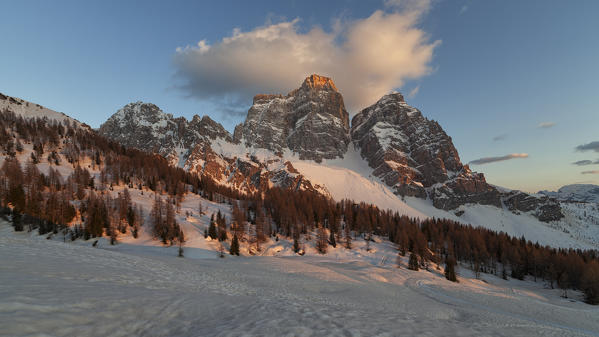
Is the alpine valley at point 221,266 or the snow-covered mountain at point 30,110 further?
the snow-covered mountain at point 30,110

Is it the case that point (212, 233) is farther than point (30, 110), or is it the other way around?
point (30, 110)

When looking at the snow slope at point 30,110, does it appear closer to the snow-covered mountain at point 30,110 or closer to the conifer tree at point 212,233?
the snow-covered mountain at point 30,110

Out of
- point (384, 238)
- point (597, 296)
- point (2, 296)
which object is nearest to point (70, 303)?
point (2, 296)

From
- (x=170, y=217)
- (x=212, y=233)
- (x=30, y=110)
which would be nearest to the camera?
(x=170, y=217)

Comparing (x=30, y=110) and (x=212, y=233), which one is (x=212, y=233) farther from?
(x=30, y=110)

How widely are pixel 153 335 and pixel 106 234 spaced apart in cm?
7137

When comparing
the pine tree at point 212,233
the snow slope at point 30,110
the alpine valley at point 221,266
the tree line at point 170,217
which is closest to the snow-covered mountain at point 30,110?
the snow slope at point 30,110

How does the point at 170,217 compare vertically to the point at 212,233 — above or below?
above

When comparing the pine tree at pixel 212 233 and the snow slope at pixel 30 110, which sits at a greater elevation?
the snow slope at pixel 30 110

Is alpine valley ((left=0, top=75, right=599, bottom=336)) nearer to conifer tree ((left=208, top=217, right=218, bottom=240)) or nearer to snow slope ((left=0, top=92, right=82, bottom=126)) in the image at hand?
conifer tree ((left=208, top=217, right=218, bottom=240))

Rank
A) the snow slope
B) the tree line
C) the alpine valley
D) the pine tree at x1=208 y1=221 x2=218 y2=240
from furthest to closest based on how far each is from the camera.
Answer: the snow slope, the pine tree at x1=208 y1=221 x2=218 y2=240, the tree line, the alpine valley

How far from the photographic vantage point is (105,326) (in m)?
6.50

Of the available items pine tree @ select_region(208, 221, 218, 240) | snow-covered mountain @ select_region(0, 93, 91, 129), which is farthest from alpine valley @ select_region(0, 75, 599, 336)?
snow-covered mountain @ select_region(0, 93, 91, 129)

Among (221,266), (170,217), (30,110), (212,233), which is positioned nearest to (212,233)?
(212,233)
